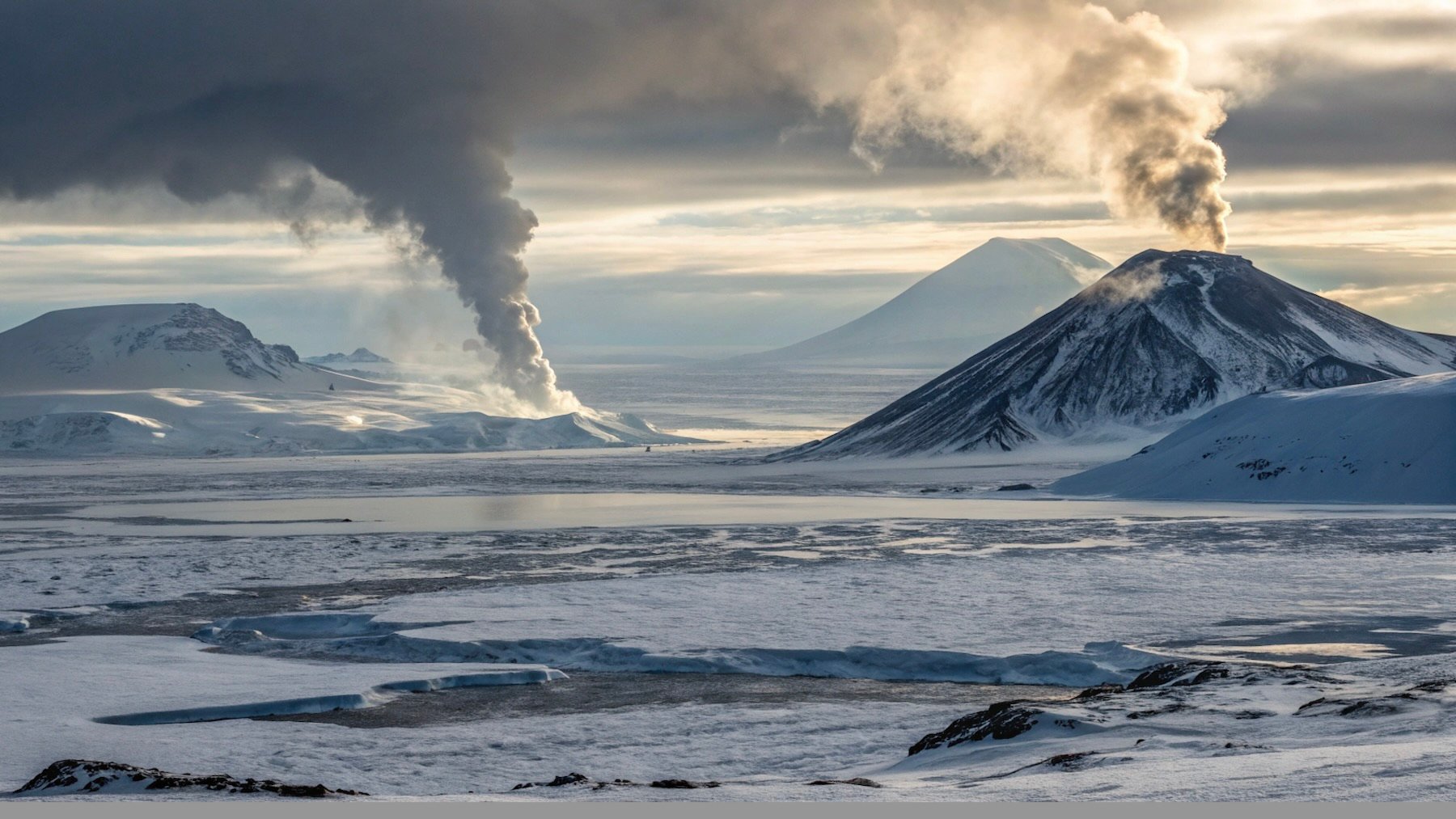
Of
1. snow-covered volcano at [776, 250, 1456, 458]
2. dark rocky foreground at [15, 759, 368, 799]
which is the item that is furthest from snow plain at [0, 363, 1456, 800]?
snow-covered volcano at [776, 250, 1456, 458]

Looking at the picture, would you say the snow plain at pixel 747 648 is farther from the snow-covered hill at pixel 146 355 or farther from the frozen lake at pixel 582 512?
the snow-covered hill at pixel 146 355

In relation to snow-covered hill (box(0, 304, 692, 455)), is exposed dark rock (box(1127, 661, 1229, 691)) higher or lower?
lower

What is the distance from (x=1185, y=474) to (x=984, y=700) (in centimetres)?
4775

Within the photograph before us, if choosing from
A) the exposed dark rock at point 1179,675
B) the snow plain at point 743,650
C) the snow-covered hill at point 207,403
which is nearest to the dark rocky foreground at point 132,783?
the snow plain at point 743,650

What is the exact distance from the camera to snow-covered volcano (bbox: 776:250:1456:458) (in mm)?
114938

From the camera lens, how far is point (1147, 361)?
127 m

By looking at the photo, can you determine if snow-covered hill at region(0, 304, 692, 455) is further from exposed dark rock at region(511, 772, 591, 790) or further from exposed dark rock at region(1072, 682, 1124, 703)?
exposed dark rock at region(511, 772, 591, 790)

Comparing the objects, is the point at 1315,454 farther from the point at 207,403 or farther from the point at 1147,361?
the point at 207,403

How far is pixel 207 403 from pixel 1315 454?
11443 cm

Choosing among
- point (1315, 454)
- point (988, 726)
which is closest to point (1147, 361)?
point (1315, 454)

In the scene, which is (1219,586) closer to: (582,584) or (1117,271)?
(582,584)

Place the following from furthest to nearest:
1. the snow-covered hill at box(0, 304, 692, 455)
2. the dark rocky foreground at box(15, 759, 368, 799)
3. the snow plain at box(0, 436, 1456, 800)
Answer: the snow-covered hill at box(0, 304, 692, 455)
the snow plain at box(0, 436, 1456, 800)
the dark rocky foreground at box(15, 759, 368, 799)

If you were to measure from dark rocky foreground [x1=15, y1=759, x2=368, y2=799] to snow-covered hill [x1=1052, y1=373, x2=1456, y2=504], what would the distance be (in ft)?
165

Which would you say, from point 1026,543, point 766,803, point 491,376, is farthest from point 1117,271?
point 766,803
